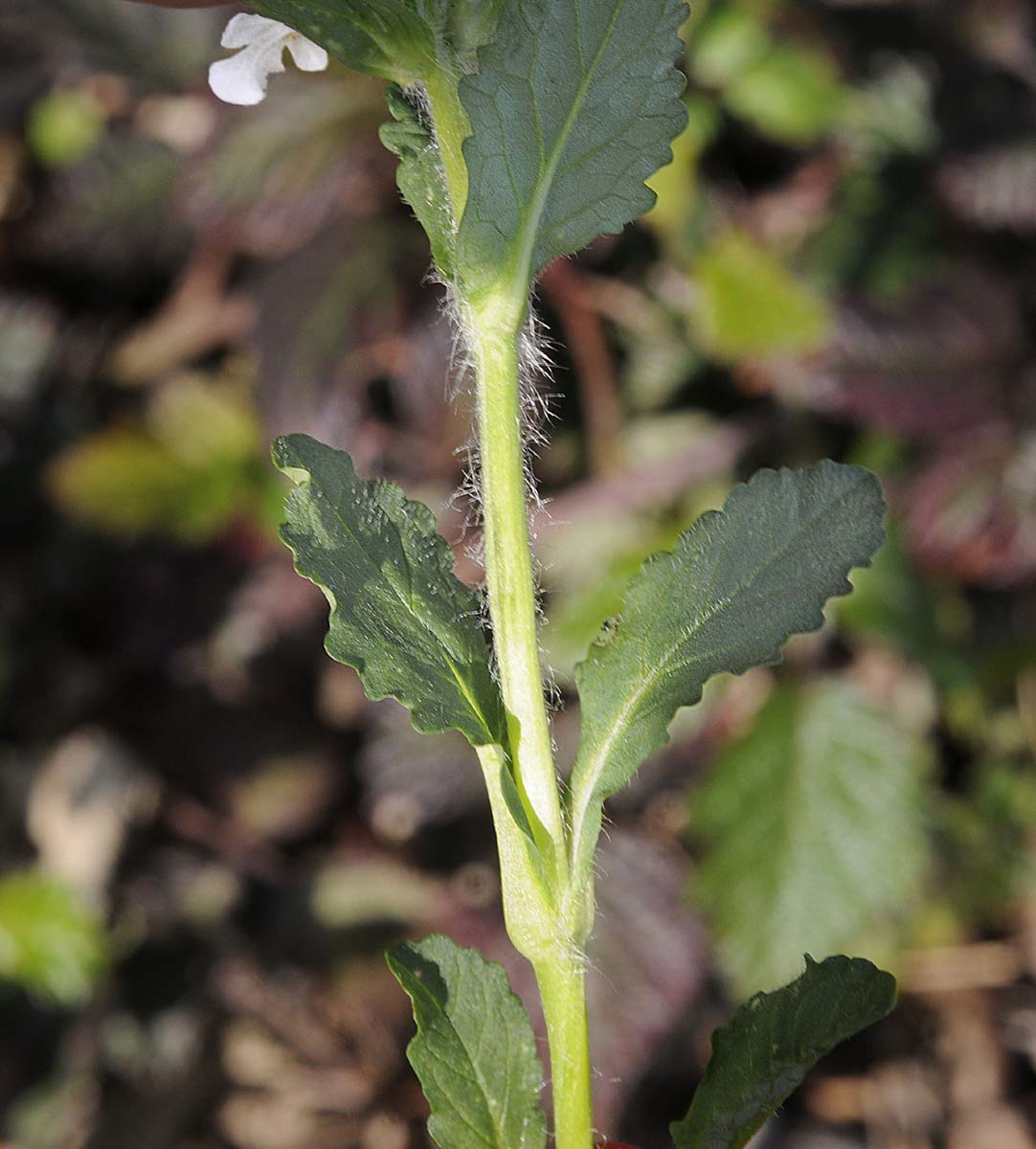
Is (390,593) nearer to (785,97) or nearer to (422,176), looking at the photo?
(422,176)

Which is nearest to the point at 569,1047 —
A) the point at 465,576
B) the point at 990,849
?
the point at 465,576

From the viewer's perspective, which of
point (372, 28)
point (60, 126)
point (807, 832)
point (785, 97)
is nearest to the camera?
point (372, 28)

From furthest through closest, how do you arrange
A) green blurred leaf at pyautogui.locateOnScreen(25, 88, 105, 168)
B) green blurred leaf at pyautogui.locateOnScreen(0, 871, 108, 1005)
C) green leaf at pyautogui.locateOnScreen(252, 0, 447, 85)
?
green blurred leaf at pyautogui.locateOnScreen(25, 88, 105, 168) < green blurred leaf at pyautogui.locateOnScreen(0, 871, 108, 1005) < green leaf at pyautogui.locateOnScreen(252, 0, 447, 85)

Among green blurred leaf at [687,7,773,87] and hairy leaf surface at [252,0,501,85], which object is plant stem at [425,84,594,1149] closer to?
hairy leaf surface at [252,0,501,85]

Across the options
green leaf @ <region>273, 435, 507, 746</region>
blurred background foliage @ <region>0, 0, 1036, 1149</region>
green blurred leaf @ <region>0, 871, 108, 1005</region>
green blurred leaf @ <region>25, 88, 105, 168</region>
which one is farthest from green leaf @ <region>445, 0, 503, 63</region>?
green blurred leaf @ <region>25, 88, 105, 168</region>

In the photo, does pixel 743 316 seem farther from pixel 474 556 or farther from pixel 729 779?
pixel 474 556

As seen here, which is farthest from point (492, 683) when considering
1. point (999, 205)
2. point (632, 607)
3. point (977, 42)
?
point (977, 42)

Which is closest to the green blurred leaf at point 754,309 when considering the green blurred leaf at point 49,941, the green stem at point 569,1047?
the green blurred leaf at point 49,941
